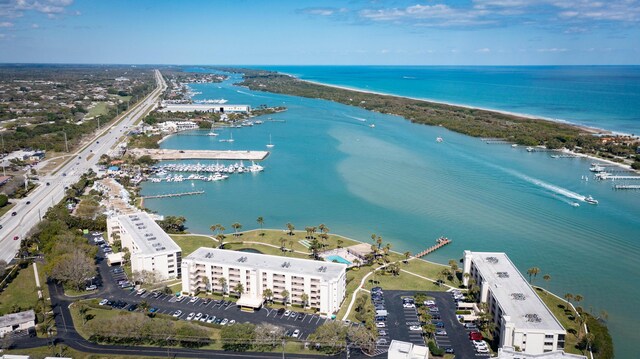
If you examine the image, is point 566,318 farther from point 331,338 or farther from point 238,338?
point 238,338

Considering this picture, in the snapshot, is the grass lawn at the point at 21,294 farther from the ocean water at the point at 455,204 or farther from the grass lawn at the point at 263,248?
the ocean water at the point at 455,204

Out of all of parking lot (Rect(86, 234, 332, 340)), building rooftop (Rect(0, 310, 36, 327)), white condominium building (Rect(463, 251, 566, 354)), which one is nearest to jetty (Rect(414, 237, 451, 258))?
white condominium building (Rect(463, 251, 566, 354))

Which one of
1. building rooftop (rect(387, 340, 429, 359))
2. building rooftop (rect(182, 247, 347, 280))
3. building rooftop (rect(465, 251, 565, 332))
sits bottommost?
building rooftop (rect(387, 340, 429, 359))

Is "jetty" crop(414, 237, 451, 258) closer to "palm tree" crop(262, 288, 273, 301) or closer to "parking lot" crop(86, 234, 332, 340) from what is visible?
"parking lot" crop(86, 234, 332, 340)

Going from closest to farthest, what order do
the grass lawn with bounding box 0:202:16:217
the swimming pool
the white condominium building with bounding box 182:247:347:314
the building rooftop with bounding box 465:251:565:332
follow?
the building rooftop with bounding box 465:251:565:332 → the white condominium building with bounding box 182:247:347:314 → the swimming pool → the grass lawn with bounding box 0:202:16:217

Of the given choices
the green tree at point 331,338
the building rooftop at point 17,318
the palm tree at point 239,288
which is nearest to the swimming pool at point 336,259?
the palm tree at point 239,288
